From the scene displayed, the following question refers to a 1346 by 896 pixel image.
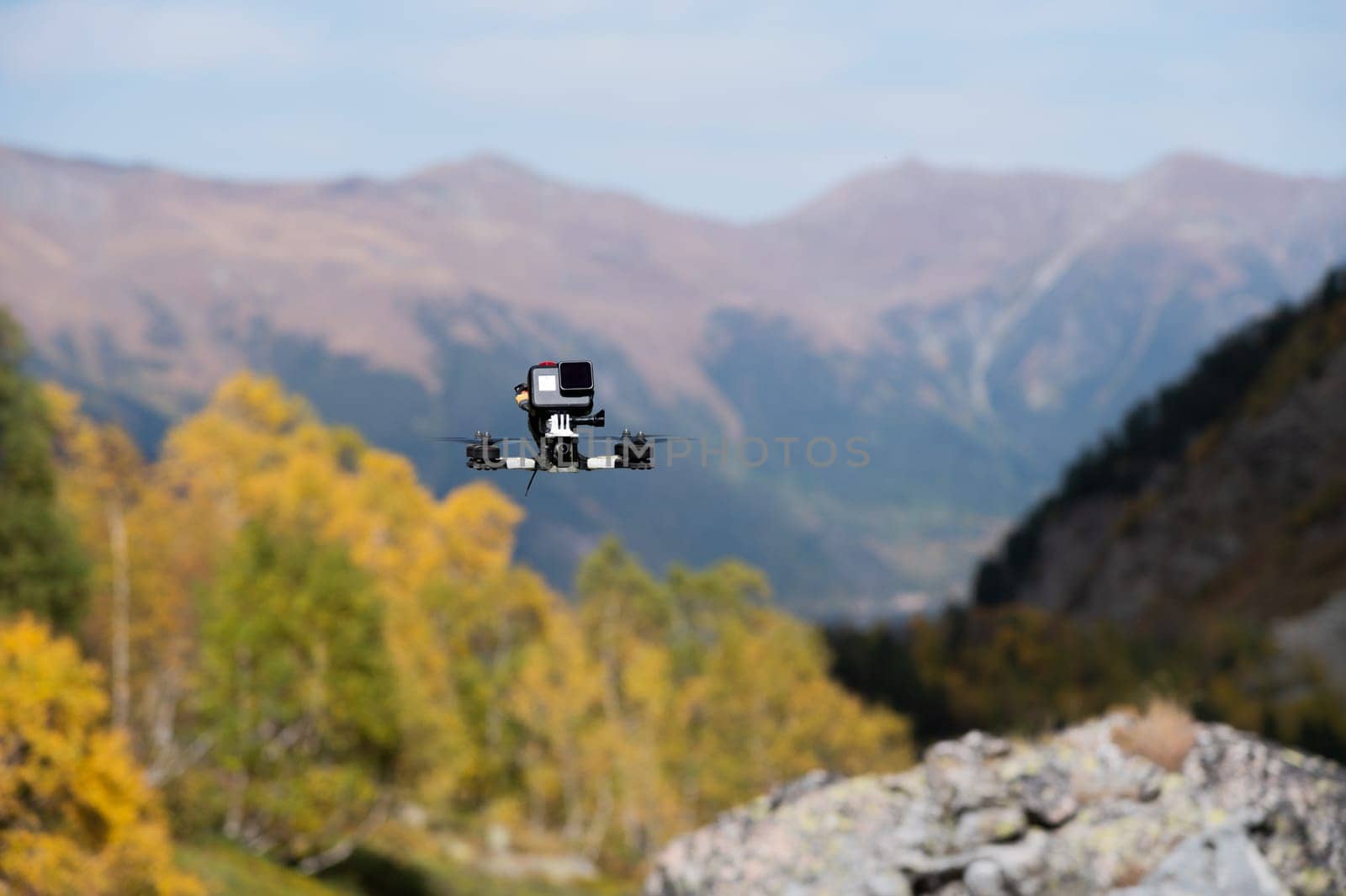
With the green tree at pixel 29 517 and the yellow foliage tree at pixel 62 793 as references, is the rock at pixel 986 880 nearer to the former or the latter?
the yellow foliage tree at pixel 62 793

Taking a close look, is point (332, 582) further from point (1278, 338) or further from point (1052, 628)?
point (1278, 338)

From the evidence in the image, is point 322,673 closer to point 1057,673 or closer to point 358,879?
point 358,879

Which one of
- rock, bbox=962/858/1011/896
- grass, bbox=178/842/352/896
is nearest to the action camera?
rock, bbox=962/858/1011/896

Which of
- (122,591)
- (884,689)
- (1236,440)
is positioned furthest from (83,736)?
(1236,440)

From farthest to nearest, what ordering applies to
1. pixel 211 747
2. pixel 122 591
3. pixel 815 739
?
pixel 815 739 → pixel 122 591 → pixel 211 747

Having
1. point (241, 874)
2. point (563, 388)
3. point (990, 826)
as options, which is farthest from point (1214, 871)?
point (241, 874)

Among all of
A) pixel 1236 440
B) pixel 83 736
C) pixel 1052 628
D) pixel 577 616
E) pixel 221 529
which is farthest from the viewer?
pixel 1236 440

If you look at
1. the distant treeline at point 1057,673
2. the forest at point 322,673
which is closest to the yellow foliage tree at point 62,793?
the forest at point 322,673

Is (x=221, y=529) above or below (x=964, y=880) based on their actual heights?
above
